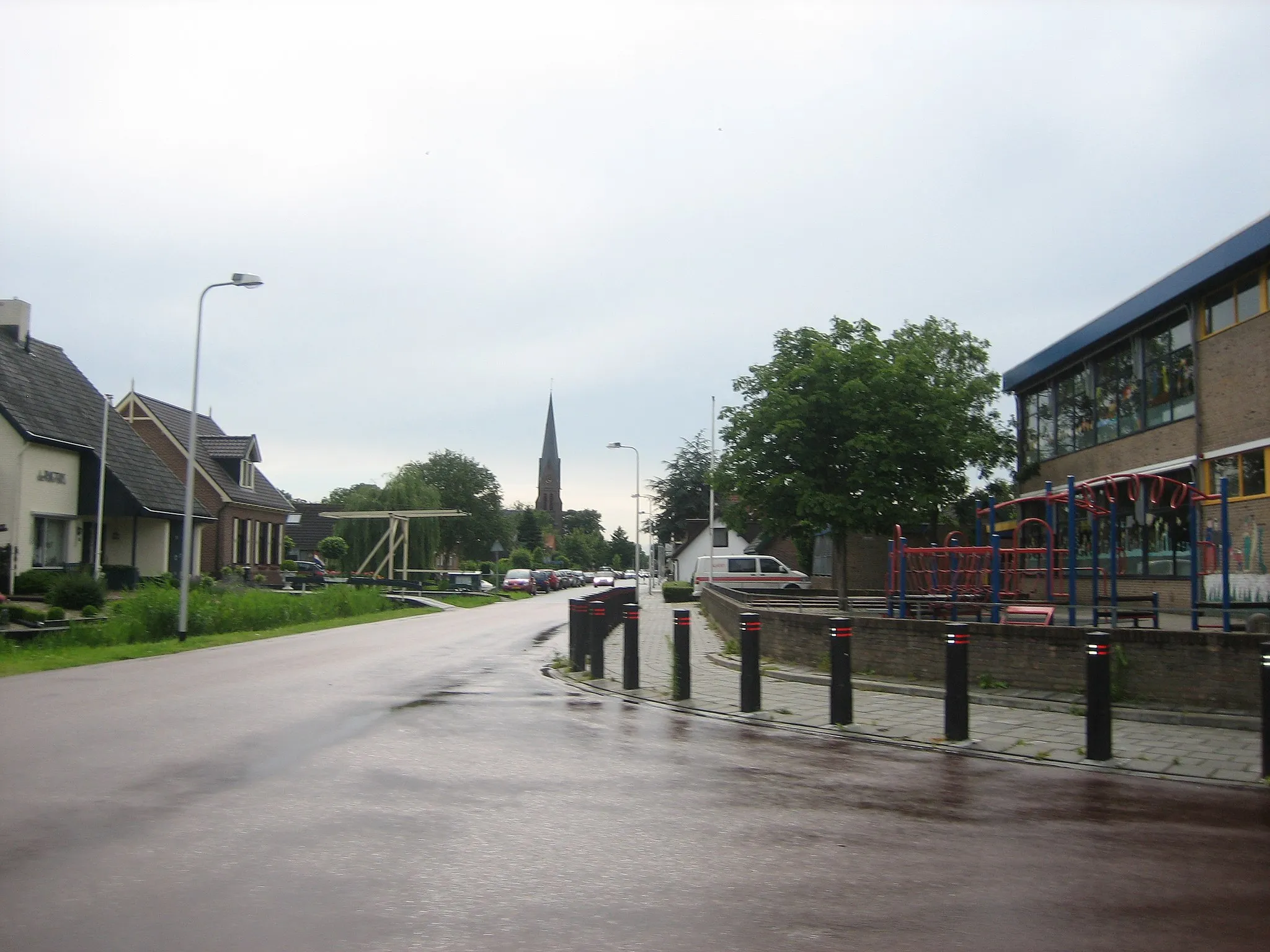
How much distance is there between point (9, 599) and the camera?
26.3 meters

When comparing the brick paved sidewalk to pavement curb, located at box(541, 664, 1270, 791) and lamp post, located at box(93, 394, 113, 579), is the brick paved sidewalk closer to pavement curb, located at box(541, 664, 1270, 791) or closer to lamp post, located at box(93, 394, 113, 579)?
pavement curb, located at box(541, 664, 1270, 791)

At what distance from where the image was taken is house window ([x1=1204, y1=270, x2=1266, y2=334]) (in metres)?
19.1

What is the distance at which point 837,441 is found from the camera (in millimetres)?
29453

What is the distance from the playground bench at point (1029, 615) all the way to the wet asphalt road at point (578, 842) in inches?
218

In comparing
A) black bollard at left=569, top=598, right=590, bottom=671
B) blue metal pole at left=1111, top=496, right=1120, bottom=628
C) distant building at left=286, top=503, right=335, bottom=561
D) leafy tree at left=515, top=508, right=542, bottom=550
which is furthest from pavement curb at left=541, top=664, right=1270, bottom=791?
leafy tree at left=515, top=508, right=542, bottom=550

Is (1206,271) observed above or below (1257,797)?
above

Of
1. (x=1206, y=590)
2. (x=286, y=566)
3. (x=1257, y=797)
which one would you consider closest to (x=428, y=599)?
(x=286, y=566)

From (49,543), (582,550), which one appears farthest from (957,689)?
(582,550)

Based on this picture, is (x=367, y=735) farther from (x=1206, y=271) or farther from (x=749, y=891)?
(x=1206, y=271)

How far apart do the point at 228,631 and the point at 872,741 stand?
18786 millimetres

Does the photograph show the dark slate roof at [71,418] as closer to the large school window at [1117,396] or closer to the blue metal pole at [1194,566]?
the large school window at [1117,396]

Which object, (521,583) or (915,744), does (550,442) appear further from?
(915,744)

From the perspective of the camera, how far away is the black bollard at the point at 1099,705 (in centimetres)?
921

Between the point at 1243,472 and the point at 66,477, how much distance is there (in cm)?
3203
